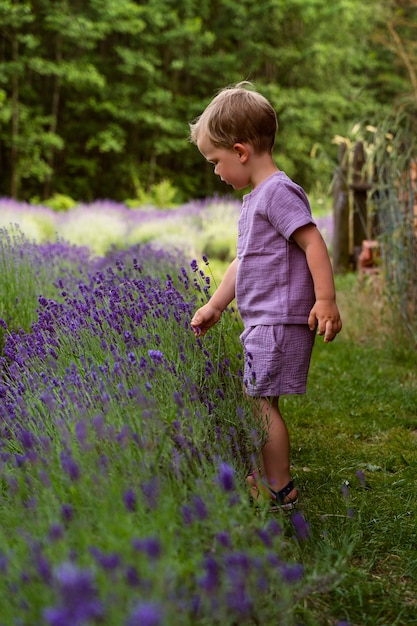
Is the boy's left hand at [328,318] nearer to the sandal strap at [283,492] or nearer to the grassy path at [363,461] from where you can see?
the grassy path at [363,461]

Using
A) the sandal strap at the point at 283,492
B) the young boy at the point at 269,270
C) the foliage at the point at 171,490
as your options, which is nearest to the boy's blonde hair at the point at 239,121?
the young boy at the point at 269,270

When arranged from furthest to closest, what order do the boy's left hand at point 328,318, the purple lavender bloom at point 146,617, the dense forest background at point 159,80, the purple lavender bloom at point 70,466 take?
the dense forest background at point 159,80 < the boy's left hand at point 328,318 < the purple lavender bloom at point 70,466 < the purple lavender bloom at point 146,617

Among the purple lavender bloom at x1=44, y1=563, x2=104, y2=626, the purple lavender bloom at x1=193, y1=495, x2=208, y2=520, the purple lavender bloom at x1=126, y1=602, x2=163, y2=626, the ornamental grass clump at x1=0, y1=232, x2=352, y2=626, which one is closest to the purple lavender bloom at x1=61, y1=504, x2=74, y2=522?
the ornamental grass clump at x1=0, y1=232, x2=352, y2=626

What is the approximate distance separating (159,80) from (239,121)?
1972 centimetres

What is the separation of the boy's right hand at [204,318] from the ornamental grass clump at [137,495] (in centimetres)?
6

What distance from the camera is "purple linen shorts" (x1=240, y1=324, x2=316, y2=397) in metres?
2.68

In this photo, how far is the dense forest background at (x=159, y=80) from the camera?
18125mm

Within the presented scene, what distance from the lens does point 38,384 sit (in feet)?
8.45

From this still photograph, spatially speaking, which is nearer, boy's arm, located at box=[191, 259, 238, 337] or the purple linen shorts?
the purple linen shorts

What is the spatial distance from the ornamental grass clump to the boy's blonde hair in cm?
73

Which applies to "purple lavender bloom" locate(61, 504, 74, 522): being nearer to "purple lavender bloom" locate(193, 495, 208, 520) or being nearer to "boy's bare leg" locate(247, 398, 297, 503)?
"purple lavender bloom" locate(193, 495, 208, 520)

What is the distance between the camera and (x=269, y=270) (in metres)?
2.71

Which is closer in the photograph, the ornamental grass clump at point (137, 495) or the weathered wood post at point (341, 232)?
the ornamental grass clump at point (137, 495)

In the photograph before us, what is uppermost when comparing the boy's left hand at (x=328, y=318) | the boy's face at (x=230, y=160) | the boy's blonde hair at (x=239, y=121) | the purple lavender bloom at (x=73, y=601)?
the boy's blonde hair at (x=239, y=121)
